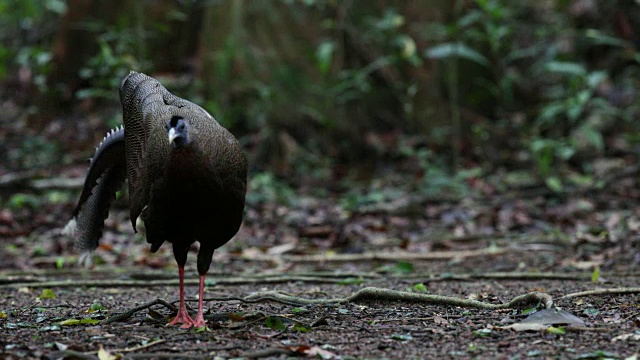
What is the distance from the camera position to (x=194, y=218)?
11.3 feet

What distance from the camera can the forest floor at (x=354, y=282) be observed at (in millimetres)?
3121

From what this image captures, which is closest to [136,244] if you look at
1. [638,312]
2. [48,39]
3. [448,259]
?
[448,259]

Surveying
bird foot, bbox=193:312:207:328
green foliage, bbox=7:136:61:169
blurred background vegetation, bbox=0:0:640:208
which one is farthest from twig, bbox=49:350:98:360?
green foliage, bbox=7:136:61:169

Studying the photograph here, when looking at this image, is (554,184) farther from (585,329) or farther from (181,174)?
(181,174)

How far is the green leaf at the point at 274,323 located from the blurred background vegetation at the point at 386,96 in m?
4.93

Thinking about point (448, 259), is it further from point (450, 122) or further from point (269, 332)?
point (450, 122)

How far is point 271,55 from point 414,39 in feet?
6.18

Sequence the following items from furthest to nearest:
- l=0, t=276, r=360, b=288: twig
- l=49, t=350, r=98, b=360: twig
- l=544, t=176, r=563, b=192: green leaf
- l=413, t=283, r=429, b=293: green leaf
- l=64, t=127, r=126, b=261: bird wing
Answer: l=544, t=176, r=563, b=192: green leaf
l=0, t=276, r=360, b=288: twig
l=413, t=283, r=429, b=293: green leaf
l=64, t=127, r=126, b=261: bird wing
l=49, t=350, r=98, b=360: twig

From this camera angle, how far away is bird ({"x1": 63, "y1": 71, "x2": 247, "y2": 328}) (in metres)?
3.25

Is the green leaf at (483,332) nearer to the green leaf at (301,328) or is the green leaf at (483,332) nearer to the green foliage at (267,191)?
the green leaf at (301,328)

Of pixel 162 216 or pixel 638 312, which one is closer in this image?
pixel 162 216

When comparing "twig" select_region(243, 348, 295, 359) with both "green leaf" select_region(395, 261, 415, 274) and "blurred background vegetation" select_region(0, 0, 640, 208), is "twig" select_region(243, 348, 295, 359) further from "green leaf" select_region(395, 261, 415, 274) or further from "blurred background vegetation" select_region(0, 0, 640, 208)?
"blurred background vegetation" select_region(0, 0, 640, 208)

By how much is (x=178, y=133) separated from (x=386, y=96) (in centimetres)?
719

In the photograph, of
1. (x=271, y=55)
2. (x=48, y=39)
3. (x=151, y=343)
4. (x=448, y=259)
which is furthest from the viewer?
(x=48, y=39)
